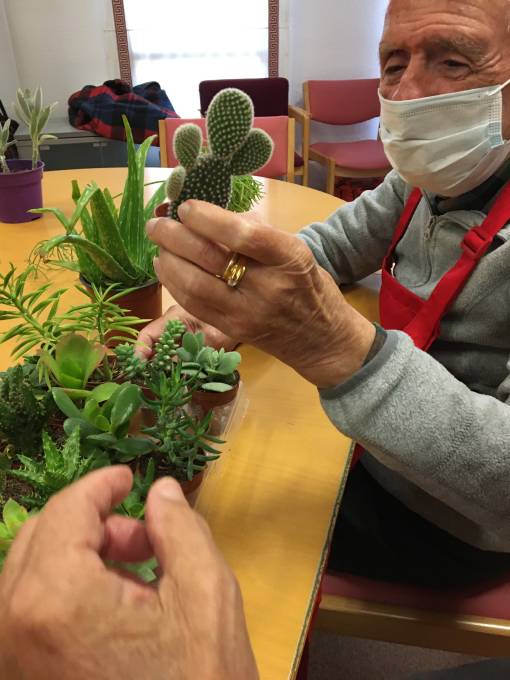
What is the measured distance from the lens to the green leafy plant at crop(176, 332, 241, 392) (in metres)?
0.61

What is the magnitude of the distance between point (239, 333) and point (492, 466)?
0.33m

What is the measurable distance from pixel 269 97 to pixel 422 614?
10.3ft

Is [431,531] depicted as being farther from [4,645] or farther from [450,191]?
[4,645]

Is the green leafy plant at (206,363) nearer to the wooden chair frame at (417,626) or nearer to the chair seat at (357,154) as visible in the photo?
the wooden chair frame at (417,626)

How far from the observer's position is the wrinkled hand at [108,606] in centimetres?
30

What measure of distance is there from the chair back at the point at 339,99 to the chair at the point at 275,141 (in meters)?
1.61

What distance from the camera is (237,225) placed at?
0.47 meters

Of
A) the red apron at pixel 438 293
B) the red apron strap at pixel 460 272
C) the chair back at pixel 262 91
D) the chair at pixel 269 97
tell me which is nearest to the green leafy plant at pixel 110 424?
the red apron at pixel 438 293

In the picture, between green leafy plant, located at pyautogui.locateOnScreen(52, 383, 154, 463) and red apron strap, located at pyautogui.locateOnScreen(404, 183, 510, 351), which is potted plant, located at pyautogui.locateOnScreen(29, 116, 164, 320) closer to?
green leafy plant, located at pyautogui.locateOnScreen(52, 383, 154, 463)

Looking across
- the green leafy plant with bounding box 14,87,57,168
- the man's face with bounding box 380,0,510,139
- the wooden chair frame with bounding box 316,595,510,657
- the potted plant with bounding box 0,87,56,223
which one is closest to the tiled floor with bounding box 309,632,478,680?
the wooden chair frame with bounding box 316,595,510,657

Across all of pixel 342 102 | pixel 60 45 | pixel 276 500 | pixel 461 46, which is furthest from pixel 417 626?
pixel 60 45

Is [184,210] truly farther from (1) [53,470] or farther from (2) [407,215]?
(2) [407,215]

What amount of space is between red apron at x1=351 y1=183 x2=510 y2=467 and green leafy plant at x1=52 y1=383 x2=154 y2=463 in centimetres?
35

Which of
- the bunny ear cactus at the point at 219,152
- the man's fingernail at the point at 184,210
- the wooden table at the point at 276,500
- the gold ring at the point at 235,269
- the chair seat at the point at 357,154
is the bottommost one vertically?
the chair seat at the point at 357,154
